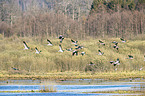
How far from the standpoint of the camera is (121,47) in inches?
1841

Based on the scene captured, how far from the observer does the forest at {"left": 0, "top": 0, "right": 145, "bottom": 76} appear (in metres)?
37.4

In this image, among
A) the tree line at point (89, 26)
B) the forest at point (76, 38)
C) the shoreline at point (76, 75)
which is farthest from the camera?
the tree line at point (89, 26)

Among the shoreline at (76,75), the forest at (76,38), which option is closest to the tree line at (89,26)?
the forest at (76,38)

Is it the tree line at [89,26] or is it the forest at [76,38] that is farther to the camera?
the tree line at [89,26]

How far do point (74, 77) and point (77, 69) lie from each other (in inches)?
136

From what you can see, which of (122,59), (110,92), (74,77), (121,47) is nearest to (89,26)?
(121,47)

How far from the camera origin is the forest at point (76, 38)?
3741 cm

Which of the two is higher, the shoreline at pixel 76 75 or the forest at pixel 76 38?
the forest at pixel 76 38

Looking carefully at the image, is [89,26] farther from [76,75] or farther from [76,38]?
[76,75]

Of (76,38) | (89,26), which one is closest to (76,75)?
(76,38)

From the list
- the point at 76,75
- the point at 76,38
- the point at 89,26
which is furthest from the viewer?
the point at 89,26

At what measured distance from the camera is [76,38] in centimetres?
5853

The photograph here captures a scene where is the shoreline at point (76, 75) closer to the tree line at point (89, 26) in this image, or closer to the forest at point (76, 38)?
the forest at point (76, 38)

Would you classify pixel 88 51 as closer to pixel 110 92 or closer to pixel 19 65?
pixel 19 65
